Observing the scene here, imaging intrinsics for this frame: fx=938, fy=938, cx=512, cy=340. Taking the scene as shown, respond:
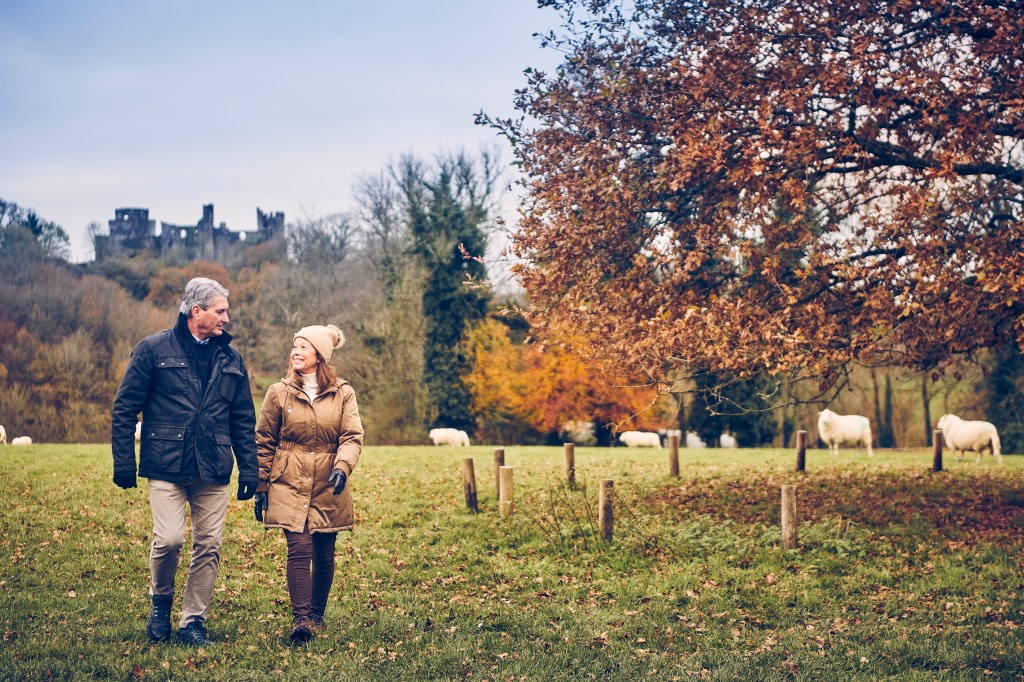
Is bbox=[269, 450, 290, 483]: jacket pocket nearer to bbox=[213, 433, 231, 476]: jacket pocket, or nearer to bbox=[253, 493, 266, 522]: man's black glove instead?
bbox=[253, 493, 266, 522]: man's black glove

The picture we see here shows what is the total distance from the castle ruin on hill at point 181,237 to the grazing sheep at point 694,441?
1698 inches

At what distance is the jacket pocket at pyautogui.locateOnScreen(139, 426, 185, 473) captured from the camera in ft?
21.9

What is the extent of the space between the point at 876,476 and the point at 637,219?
845cm

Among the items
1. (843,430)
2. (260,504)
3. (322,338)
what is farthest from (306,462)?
(843,430)

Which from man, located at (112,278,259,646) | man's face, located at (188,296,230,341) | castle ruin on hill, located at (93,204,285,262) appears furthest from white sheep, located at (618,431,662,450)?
castle ruin on hill, located at (93,204,285,262)

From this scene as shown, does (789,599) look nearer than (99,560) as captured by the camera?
Yes

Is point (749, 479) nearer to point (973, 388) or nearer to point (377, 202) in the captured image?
point (973, 388)

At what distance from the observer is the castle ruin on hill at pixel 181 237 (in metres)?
71.8

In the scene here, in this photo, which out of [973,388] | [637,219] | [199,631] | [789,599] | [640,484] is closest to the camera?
[199,631]

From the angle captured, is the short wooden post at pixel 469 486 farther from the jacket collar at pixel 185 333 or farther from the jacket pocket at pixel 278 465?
the jacket collar at pixel 185 333

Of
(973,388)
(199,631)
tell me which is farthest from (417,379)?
(199,631)

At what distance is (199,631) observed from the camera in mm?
7051

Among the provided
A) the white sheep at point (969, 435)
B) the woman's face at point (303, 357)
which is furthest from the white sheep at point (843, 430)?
the woman's face at point (303, 357)

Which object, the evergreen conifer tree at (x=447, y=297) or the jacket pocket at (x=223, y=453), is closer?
the jacket pocket at (x=223, y=453)
